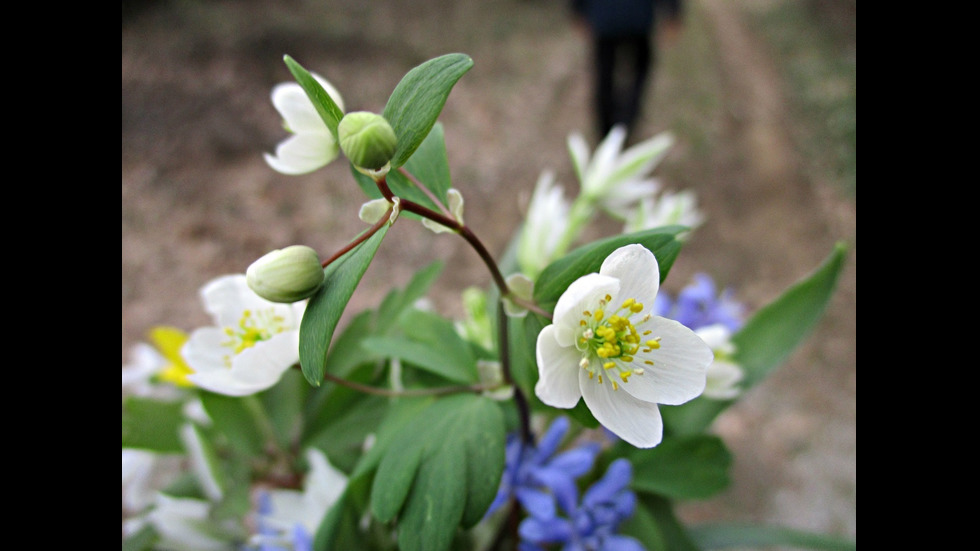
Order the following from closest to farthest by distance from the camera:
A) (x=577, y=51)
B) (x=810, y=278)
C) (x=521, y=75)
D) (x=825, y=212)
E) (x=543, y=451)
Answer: (x=543, y=451) < (x=810, y=278) < (x=825, y=212) < (x=521, y=75) < (x=577, y=51)

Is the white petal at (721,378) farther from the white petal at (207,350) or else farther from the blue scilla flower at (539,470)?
the white petal at (207,350)

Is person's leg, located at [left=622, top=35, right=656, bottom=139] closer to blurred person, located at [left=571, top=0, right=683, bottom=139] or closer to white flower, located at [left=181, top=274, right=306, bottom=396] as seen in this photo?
blurred person, located at [left=571, top=0, right=683, bottom=139]

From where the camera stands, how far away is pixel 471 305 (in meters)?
0.61

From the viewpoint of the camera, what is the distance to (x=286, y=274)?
12.2 inches

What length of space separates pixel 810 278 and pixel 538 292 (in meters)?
0.36

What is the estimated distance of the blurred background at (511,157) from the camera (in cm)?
137

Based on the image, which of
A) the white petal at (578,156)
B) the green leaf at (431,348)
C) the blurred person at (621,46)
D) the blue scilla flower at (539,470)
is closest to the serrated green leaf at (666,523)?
the blue scilla flower at (539,470)

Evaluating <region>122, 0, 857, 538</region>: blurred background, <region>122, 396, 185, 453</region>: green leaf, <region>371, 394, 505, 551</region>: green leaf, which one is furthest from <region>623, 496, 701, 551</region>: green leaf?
<region>122, 0, 857, 538</region>: blurred background

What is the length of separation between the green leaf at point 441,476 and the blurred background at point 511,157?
2.46ft

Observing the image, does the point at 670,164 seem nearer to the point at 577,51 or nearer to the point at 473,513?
the point at 577,51

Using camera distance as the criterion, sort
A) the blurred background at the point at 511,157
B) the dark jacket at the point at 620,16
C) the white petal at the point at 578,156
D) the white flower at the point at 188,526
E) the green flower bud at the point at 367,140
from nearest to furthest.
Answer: the green flower bud at the point at 367,140
the white flower at the point at 188,526
the white petal at the point at 578,156
the blurred background at the point at 511,157
the dark jacket at the point at 620,16

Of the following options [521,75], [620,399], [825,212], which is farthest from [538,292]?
[521,75]

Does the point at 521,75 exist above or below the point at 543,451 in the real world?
above

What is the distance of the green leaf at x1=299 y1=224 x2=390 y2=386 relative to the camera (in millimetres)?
303
